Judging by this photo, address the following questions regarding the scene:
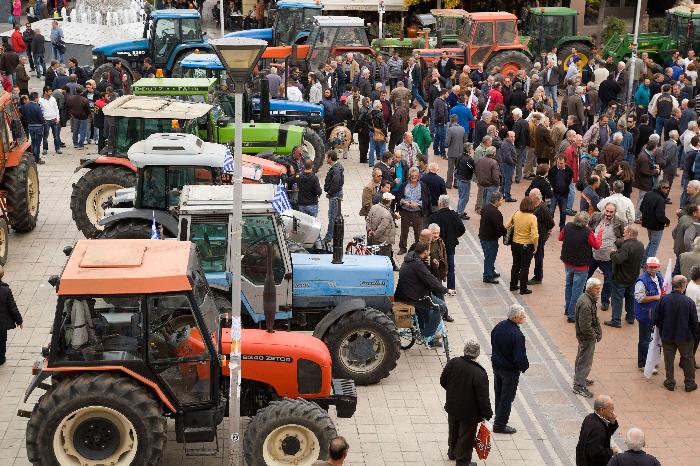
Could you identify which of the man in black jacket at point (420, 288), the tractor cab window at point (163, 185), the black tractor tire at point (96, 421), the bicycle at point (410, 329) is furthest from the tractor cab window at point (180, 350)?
the tractor cab window at point (163, 185)

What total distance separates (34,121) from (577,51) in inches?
681

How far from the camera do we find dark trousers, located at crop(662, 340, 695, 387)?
13797 mm

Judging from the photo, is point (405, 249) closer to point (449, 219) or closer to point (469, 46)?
point (449, 219)

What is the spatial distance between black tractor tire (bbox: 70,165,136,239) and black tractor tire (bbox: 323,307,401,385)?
6.07 metres

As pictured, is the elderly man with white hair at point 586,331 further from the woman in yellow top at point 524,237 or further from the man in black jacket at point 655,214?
the man in black jacket at point 655,214

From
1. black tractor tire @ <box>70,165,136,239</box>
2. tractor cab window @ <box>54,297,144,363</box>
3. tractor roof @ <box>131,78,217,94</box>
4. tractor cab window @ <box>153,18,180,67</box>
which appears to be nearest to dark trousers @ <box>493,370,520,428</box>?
tractor cab window @ <box>54,297,144,363</box>

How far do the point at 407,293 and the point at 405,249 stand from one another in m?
4.35

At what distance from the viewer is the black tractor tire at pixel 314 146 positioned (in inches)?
901

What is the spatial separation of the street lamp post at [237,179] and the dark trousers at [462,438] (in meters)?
2.32

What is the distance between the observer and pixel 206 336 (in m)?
10.4

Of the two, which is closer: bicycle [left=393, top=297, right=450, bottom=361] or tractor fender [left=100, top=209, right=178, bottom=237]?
bicycle [left=393, top=297, right=450, bottom=361]

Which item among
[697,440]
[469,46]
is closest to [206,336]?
[697,440]

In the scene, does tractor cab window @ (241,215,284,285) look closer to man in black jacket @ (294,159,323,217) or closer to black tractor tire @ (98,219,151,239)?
black tractor tire @ (98,219,151,239)

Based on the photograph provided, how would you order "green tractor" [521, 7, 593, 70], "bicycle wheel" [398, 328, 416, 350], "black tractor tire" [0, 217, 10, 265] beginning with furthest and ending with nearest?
1. "green tractor" [521, 7, 593, 70]
2. "black tractor tire" [0, 217, 10, 265]
3. "bicycle wheel" [398, 328, 416, 350]
